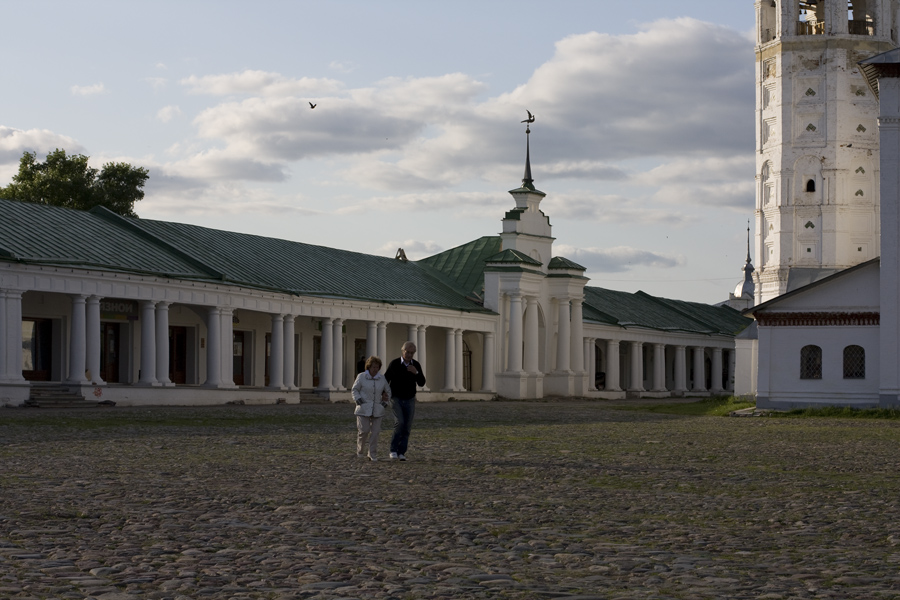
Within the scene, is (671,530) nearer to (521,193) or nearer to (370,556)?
(370,556)

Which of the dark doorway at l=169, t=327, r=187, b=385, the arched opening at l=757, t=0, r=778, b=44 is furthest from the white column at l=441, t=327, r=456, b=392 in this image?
the arched opening at l=757, t=0, r=778, b=44

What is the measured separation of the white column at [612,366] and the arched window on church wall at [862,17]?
2125 cm

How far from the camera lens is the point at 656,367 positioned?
70.5m

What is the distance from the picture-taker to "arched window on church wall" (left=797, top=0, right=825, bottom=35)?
70.8 m

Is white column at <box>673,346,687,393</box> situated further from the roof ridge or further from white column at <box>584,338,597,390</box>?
the roof ridge

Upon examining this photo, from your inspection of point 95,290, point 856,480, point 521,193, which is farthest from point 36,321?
point 856,480

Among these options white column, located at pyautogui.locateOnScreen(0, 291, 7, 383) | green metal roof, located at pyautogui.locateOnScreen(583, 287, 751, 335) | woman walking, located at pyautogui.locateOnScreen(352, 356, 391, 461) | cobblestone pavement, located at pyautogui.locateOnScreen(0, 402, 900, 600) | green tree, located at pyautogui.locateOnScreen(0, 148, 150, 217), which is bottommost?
cobblestone pavement, located at pyautogui.locateOnScreen(0, 402, 900, 600)

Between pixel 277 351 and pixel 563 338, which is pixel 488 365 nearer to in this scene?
pixel 563 338

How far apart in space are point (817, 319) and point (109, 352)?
21.4m

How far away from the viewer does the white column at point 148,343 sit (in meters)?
37.9

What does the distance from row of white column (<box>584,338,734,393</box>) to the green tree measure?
24522 millimetres

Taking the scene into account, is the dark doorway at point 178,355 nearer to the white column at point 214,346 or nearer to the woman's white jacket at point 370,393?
the white column at point 214,346

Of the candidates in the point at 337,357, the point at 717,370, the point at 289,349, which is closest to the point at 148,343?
the point at 289,349

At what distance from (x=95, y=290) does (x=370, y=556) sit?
→ 1163 inches
